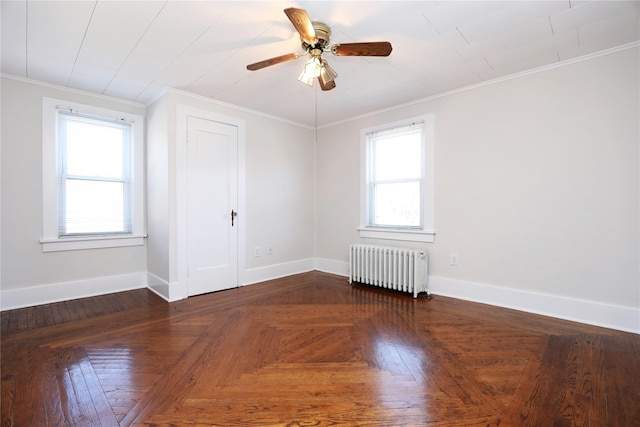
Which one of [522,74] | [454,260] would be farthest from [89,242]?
[522,74]

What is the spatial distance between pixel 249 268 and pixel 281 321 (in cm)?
154

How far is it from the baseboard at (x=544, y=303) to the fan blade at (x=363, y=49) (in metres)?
2.67

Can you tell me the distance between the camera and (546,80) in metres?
2.92

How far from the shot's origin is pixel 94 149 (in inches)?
143

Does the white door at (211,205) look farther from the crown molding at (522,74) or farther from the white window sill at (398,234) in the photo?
the crown molding at (522,74)

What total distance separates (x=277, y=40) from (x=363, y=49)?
764mm

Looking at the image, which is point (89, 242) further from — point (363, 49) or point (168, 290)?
point (363, 49)

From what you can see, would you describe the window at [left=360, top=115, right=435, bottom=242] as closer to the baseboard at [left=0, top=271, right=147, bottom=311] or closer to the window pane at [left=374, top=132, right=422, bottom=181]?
the window pane at [left=374, top=132, right=422, bottom=181]

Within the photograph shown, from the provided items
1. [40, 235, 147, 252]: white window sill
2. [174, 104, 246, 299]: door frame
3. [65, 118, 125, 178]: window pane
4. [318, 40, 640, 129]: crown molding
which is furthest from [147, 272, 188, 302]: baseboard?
[318, 40, 640, 129]: crown molding

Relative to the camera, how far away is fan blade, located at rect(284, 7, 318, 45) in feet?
5.80

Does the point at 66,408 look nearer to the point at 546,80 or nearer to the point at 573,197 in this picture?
the point at 573,197

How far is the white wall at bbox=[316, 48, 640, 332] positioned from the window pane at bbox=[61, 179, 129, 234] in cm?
391

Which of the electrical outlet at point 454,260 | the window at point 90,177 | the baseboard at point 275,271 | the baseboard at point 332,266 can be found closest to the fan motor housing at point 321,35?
the electrical outlet at point 454,260

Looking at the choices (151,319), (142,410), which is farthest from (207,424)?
(151,319)
